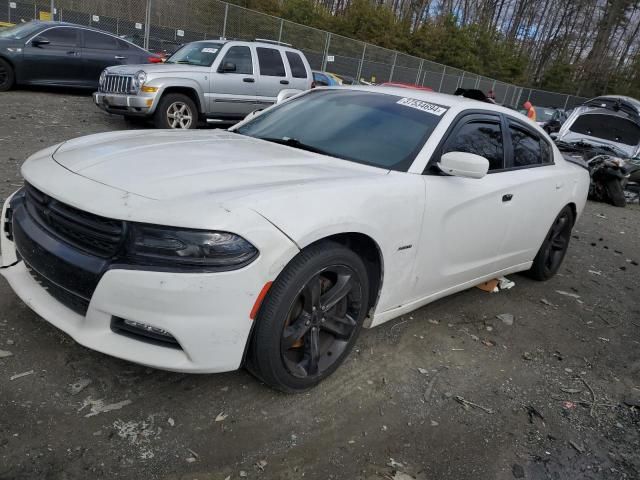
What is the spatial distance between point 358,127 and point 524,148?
162 centimetres

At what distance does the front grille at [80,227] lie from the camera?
2.24 metres

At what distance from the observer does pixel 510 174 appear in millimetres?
3879

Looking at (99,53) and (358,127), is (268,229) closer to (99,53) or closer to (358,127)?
(358,127)

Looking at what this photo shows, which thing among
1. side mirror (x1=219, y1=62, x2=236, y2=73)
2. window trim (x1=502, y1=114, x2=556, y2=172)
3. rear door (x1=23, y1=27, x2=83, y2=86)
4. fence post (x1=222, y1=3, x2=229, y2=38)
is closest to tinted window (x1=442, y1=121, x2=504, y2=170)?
window trim (x1=502, y1=114, x2=556, y2=172)

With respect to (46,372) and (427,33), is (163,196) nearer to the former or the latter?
(46,372)

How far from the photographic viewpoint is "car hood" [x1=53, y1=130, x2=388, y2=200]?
7.85 feet

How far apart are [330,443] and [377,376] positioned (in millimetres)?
682

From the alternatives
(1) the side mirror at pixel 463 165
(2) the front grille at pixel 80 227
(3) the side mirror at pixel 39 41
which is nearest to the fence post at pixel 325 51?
(3) the side mirror at pixel 39 41

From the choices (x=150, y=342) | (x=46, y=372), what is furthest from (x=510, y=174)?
(x=46, y=372)

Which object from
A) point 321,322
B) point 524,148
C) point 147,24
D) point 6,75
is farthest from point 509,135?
point 147,24

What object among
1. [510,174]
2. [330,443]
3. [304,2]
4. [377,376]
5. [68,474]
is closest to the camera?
[68,474]

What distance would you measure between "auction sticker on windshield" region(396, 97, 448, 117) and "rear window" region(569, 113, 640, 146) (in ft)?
34.8

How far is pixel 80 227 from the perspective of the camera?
7.61 ft

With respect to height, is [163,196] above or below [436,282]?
above
